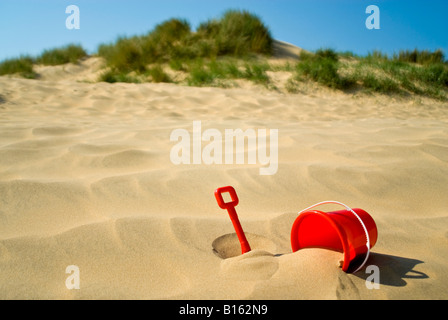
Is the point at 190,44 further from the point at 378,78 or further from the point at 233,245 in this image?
the point at 233,245

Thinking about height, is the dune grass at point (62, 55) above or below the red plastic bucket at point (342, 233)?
above

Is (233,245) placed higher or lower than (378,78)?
lower

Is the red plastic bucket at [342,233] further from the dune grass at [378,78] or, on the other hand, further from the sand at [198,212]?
Answer: the dune grass at [378,78]

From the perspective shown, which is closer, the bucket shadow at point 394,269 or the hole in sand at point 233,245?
the bucket shadow at point 394,269

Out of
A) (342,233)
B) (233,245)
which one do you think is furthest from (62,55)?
(342,233)

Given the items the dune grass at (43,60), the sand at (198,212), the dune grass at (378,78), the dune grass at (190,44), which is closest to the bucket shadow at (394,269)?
the sand at (198,212)

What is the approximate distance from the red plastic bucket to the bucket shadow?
0.05 metres

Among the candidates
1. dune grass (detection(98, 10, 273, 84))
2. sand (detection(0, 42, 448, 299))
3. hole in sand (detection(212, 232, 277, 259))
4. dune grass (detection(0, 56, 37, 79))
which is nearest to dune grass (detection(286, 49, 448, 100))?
dune grass (detection(98, 10, 273, 84))

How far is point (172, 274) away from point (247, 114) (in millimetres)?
3345

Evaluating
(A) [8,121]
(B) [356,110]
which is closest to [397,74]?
(B) [356,110]

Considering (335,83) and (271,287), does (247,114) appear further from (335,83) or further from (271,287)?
(271,287)

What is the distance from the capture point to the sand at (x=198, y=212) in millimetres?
1074

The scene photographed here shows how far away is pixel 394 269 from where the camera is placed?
1.15 metres

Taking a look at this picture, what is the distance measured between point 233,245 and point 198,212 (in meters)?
0.29
